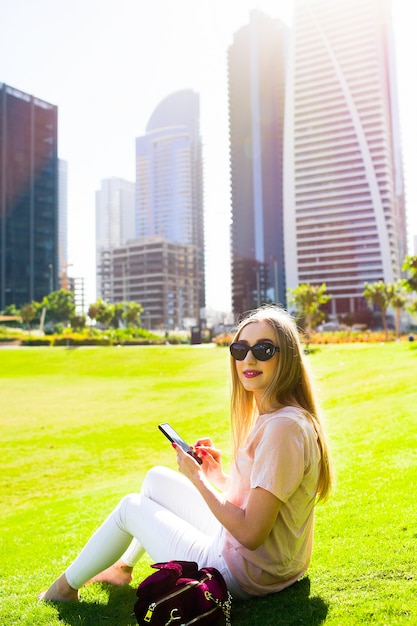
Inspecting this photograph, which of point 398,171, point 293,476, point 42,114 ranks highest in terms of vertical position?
point 42,114

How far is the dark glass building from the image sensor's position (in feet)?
408

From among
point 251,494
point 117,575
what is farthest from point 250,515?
point 117,575

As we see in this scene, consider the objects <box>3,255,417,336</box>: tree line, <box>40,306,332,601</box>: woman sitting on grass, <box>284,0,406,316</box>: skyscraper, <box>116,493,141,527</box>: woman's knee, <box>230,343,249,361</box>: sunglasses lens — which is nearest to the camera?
<box>40,306,332,601</box>: woman sitting on grass

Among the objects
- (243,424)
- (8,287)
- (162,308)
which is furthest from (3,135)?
(243,424)

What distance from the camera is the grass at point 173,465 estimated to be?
302cm

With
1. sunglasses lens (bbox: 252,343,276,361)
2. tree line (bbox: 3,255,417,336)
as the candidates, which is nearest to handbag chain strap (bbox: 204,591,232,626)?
sunglasses lens (bbox: 252,343,276,361)

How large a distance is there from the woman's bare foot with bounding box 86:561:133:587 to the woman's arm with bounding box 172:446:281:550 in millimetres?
1253

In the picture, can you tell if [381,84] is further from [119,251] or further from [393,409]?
[393,409]

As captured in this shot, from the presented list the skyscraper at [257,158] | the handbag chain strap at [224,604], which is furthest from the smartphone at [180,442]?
the skyscraper at [257,158]

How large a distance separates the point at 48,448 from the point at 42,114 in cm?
13583

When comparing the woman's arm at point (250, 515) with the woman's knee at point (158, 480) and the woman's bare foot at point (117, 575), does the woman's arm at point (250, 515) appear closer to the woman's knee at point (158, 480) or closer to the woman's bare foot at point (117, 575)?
the woman's knee at point (158, 480)

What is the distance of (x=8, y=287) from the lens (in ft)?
405

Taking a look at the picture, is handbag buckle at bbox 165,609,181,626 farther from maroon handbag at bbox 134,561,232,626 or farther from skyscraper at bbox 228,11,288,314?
skyscraper at bbox 228,11,288,314

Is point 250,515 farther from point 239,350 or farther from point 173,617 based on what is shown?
point 239,350
